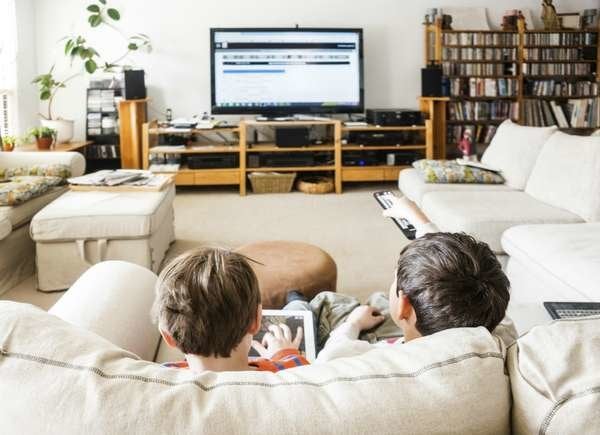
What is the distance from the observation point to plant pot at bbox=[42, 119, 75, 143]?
6246 millimetres

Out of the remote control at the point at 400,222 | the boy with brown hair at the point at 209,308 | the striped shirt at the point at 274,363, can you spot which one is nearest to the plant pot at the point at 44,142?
the remote control at the point at 400,222

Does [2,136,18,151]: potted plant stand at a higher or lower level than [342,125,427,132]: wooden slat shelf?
lower

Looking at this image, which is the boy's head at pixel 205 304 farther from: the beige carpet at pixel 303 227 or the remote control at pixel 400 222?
the beige carpet at pixel 303 227

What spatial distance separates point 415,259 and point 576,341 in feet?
1.46

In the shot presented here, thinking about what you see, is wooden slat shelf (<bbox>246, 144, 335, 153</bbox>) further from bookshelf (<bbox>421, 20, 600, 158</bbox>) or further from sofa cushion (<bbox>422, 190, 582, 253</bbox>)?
sofa cushion (<bbox>422, 190, 582, 253</bbox>)

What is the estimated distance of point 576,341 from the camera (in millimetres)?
746

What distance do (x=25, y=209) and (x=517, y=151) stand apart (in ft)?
9.98

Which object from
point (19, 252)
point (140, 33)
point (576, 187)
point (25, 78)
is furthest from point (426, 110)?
point (19, 252)

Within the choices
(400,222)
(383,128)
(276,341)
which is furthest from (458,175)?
(276,341)

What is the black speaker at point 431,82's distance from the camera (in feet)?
21.1

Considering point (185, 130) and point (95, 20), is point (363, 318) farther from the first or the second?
point (95, 20)

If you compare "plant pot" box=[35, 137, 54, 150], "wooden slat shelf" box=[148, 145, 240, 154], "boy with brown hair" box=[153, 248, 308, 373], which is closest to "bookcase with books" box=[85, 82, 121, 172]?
"wooden slat shelf" box=[148, 145, 240, 154]

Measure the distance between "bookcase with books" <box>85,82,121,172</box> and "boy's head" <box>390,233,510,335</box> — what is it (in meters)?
5.88

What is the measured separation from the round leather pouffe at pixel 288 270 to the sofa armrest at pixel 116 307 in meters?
0.72
